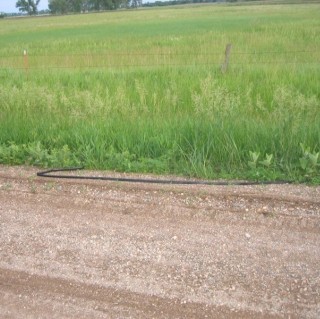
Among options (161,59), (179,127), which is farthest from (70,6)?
(179,127)

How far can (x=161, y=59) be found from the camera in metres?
14.9

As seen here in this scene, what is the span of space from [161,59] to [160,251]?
12.8m

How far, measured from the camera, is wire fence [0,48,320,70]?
12484mm

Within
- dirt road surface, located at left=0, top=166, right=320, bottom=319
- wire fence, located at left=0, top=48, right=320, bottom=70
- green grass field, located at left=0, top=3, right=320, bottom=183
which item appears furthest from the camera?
wire fence, located at left=0, top=48, right=320, bottom=70

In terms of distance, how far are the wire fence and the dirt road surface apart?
8.82m

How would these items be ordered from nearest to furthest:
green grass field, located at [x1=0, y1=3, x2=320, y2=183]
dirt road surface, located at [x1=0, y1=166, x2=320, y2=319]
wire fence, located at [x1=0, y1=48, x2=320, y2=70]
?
dirt road surface, located at [x1=0, y1=166, x2=320, y2=319], green grass field, located at [x1=0, y1=3, x2=320, y2=183], wire fence, located at [x1=0, y1=48, x2=320, y2=70]

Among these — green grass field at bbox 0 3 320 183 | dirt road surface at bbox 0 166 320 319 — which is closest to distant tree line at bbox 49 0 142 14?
green grass field at bbox 0 3 320 183

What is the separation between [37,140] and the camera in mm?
5496

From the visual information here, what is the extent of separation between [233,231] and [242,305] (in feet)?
2.91

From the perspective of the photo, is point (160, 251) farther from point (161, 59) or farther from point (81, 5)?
point (81, 5)

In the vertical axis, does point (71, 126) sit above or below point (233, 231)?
above

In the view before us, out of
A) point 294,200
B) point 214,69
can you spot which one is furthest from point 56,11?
point 294,200

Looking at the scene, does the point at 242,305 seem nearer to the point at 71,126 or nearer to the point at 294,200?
the point at 294,200

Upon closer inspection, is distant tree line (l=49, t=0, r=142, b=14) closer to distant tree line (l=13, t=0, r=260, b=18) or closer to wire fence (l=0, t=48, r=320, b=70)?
distant tree line (l=13, t=0, r=260, b=18)
